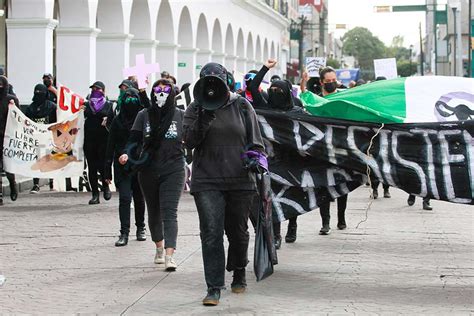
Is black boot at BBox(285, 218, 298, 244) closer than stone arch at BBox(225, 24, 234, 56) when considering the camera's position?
Yes

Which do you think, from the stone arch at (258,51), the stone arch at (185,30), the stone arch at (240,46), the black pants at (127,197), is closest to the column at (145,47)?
the stone arch at (185,30)

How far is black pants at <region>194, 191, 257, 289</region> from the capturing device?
8117 mm

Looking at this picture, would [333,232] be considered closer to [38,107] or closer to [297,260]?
[297,260]

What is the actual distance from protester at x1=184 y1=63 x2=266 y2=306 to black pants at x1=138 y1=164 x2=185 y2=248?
1423 mm

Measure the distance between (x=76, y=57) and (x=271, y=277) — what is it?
16085 mm

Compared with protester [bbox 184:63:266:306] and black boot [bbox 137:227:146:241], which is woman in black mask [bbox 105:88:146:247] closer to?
black boot [bbox 137:227:146:241]

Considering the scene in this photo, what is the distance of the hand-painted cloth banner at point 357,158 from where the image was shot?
8.86 meters

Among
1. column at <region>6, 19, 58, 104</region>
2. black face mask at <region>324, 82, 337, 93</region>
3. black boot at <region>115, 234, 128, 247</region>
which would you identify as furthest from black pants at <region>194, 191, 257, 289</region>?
column at <region>6, 19, 58, 104</region>

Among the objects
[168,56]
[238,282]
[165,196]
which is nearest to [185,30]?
[168,56]

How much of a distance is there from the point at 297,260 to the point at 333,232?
230 cm

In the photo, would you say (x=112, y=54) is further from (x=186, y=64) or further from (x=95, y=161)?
(x=95, y=161)

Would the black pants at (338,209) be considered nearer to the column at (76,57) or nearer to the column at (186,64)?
the column at (76,57)

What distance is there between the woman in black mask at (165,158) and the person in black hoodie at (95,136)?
5.91 m

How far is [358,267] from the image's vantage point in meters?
9.93
